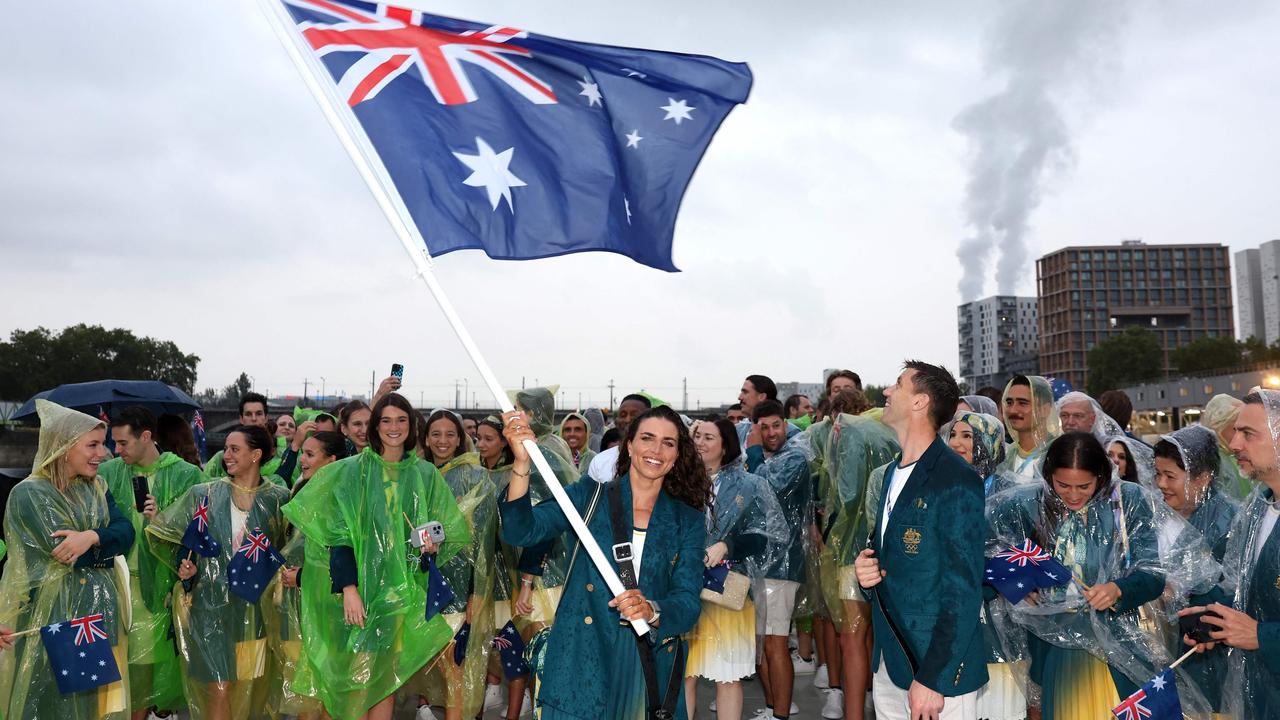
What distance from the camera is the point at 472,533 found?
658 centimetres

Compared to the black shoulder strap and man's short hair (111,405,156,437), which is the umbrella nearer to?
man's short hair (111,405,156,437)

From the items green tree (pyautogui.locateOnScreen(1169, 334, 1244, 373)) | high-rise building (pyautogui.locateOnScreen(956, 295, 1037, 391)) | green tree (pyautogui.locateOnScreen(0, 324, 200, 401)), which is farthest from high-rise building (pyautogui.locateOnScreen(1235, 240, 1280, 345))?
green tree (pyautogui.locateOnScreen(0, 324, 200, 401))

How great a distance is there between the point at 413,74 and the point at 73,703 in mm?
3728

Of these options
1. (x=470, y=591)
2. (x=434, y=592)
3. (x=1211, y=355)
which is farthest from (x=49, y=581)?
(x=1211, y=355)

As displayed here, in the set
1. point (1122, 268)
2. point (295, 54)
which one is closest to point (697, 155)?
point (295, 54)

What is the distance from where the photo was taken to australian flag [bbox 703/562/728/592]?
556 centimetres

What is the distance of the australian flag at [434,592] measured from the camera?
219 inches

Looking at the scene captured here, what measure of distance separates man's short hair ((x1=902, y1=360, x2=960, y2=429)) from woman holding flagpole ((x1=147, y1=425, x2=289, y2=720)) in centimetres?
407

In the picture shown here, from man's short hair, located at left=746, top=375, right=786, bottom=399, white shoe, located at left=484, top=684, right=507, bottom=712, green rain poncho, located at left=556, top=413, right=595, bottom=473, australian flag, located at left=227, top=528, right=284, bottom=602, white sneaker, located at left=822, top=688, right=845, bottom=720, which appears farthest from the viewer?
man's short hair, located at left=746, top=375, right=786, bottom=399

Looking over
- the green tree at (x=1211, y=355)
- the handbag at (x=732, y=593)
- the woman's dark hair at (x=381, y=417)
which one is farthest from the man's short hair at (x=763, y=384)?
the green tree at (x=1211, y=355)

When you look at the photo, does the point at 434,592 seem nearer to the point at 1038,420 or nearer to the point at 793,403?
the point at 1038,420

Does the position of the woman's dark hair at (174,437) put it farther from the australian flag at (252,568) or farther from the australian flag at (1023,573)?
the australian flag at (1023,573)

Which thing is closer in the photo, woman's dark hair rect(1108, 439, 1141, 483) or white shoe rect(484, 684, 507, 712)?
woman's dark hair rect(1108, 439, 1141, 483)

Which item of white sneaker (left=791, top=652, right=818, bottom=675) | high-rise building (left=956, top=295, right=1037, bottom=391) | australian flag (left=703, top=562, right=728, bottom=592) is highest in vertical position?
high-rise building (left=956, top=295, right=1037, bottom=391)
